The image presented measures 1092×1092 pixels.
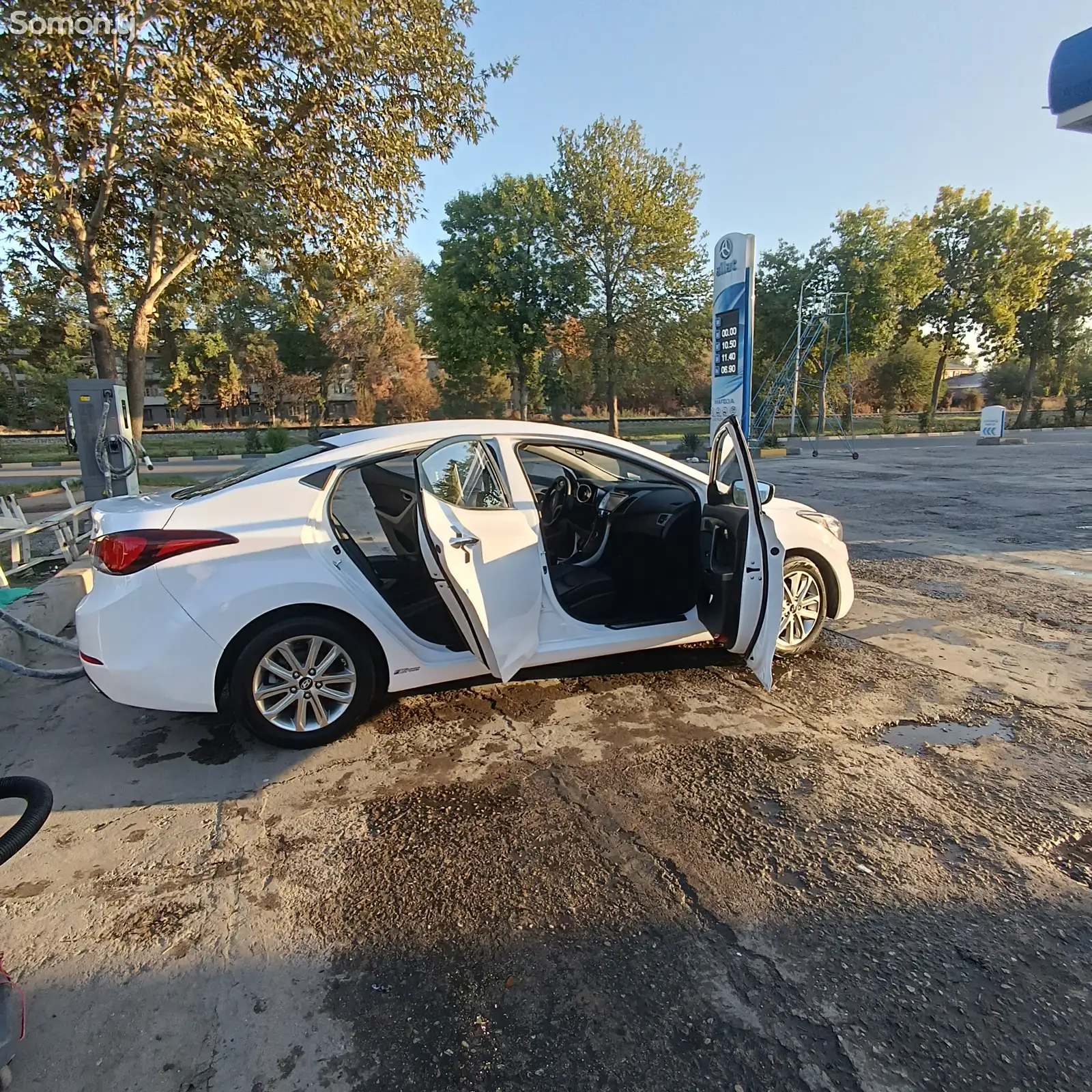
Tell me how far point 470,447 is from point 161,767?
220 centimetres

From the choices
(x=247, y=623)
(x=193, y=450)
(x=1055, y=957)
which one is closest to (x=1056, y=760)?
(x=1055, y=957)

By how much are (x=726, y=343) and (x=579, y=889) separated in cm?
1166

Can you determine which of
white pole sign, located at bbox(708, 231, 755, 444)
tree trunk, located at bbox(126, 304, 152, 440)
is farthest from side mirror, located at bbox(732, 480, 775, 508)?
tree trunk, located at bbox(126, 304, 152, 440)

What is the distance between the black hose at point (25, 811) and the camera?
64.5 inches

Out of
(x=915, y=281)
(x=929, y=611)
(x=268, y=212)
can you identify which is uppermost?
(x=915, y=281)

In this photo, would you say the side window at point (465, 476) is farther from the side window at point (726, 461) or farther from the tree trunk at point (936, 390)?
the tree trunk at point (936, 390)

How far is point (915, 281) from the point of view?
35.1 m

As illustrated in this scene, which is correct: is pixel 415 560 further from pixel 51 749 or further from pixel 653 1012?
pixel 653 1012

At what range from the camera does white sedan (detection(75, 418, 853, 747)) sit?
322 centimetres

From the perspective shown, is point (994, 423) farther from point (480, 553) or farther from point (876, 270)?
point (480, 553)

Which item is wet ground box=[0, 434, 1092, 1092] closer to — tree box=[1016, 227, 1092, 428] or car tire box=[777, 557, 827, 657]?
car tire box=[777, 557, 827, 657]

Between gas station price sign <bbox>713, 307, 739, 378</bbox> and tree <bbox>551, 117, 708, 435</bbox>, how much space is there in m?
15.9

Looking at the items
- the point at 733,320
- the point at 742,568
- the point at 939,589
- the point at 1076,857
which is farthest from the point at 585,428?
the point at 1076,857

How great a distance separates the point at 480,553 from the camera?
3.46 meters
